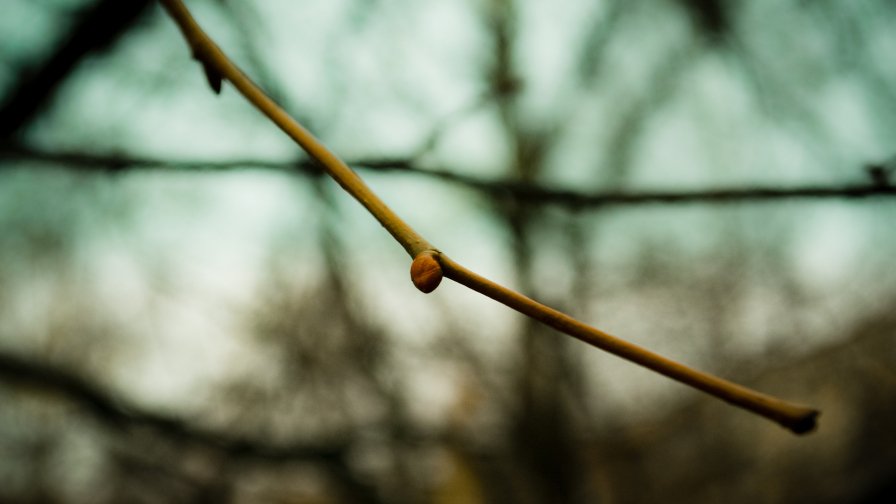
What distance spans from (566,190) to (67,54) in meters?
1.09

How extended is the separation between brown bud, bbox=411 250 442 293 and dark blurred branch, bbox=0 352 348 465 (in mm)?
2117

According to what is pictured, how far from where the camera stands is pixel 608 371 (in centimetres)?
290

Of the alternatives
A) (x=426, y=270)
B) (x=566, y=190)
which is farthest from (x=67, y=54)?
(x=426, y=270)

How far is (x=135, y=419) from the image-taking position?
202 centimetres

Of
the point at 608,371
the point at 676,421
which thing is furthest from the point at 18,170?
the point at 676,421

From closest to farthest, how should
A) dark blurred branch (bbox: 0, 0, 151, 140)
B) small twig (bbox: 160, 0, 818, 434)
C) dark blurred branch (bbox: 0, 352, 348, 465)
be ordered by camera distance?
small twig (bbox: 160, 0, 818, 434) < dark blurred branch (bbox: 0, 0, 151, 140) < dark blurred branch (bbox: 0, 352, 348, 465)

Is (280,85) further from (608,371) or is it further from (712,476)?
(712,476)

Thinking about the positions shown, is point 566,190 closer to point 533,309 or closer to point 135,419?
point 533,309

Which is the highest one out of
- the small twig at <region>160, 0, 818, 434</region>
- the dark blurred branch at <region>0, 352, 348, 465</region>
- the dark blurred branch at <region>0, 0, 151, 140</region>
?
the dark blurred branch at <region>0, 0, 151, 140</region>

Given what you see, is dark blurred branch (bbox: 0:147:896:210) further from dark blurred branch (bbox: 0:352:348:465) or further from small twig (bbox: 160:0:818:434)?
dark blurred branch (bbox: 0:352:348:465)

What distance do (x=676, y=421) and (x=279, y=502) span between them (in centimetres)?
205

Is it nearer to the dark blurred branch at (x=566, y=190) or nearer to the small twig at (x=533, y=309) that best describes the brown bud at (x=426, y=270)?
the small twig at (x=533, y=309)

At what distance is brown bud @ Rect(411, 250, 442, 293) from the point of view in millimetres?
229

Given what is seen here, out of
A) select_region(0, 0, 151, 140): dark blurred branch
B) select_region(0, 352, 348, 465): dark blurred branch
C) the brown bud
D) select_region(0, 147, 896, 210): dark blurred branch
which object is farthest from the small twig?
select_region(0, 352, 348, 465): dark blurred branch
